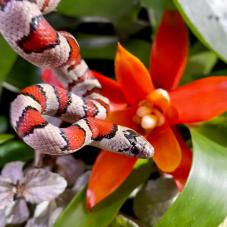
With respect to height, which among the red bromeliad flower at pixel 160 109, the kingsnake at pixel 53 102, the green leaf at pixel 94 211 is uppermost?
the kingsnake at pixel 53 102

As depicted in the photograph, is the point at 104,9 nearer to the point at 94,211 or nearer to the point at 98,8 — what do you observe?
the point at 98,8

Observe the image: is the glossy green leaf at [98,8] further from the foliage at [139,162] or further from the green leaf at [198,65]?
Result: the green leaf at [198,65]

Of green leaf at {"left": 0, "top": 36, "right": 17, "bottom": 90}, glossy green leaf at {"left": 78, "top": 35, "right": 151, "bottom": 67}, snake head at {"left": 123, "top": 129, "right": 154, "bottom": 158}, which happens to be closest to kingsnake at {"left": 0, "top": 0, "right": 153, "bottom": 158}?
snake head at {"left": 123, "top": 129, "right": 154, "bottom": 158}

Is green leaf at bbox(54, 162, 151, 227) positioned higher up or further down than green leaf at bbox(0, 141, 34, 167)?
further down

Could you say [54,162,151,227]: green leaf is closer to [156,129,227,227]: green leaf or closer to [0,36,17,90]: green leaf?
[156,129,227,227]: green leaf

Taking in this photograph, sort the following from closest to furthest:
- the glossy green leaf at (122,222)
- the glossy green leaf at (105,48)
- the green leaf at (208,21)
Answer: the green leaf at (208,21)
the glossy green leaf at (122,222)
the glossy green leaf at (105,48)

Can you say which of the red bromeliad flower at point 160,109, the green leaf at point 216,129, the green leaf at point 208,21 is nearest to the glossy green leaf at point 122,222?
the red bromeliad flower at point 160,109

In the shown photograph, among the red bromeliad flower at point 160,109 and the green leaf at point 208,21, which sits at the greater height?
the green leaf at point 208,21
